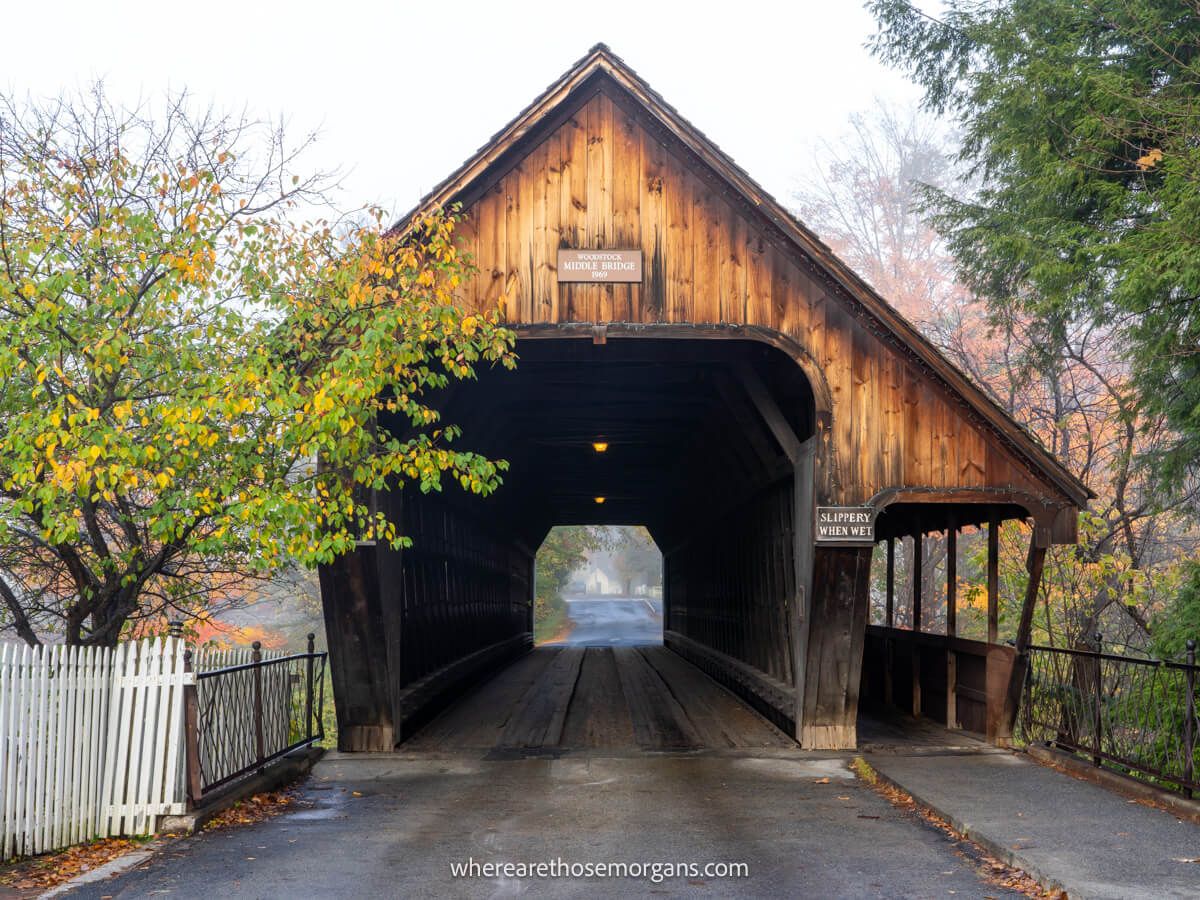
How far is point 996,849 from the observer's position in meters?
7.07

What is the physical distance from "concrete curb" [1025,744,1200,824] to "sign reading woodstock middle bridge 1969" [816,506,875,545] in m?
2.49

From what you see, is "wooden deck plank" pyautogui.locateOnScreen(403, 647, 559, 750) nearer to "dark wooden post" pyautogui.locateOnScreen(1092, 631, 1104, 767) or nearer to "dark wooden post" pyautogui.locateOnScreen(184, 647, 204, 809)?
"dark wooden post" pyautogui.locateOnScreen(184, 647, 204, 809)

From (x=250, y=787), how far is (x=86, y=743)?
158 cm

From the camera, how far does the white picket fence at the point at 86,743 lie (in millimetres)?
7301

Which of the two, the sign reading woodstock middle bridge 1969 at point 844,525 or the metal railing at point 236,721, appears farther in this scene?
the sign reading woodstock middle bridge 1969 at point 844,525

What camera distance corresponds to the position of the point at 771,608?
14.8 metres

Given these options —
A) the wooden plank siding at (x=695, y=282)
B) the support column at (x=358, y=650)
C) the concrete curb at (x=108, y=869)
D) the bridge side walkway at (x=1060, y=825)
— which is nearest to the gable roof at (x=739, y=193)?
the wooden plank siding at (x=695, y=282)

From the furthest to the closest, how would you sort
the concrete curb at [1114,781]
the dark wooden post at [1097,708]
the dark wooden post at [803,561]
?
1. the dark wooden post at [803,561]
2. the dark wooden post at [1097,708]
3. the concrete curb at [1114,781]

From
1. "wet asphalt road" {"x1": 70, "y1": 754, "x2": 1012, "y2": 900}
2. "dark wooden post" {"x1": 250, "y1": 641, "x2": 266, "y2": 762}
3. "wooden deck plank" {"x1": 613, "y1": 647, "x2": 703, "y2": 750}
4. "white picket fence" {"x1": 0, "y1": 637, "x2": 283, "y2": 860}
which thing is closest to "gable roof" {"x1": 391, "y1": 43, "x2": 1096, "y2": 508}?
"wet asphalt road" {"x1": 70, "y1": 754, "x2": 1012, "y2": 900}

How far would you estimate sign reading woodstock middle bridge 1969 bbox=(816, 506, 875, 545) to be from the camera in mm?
11047

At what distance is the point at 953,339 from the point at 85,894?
17893 millimetres

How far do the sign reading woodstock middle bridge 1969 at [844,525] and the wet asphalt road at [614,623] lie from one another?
2765cm

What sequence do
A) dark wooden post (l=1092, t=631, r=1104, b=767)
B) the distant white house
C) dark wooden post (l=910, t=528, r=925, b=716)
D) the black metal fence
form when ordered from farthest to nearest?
the distant white house → dark wooden post (l=910, t=528, r=925, b=716) → dark wooden post (l=1092, t=631, r=1104, b=767) → the black metal fence

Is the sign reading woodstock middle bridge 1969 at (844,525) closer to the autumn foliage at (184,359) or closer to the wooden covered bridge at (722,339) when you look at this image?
the wooden covered bridge at (722,339)
